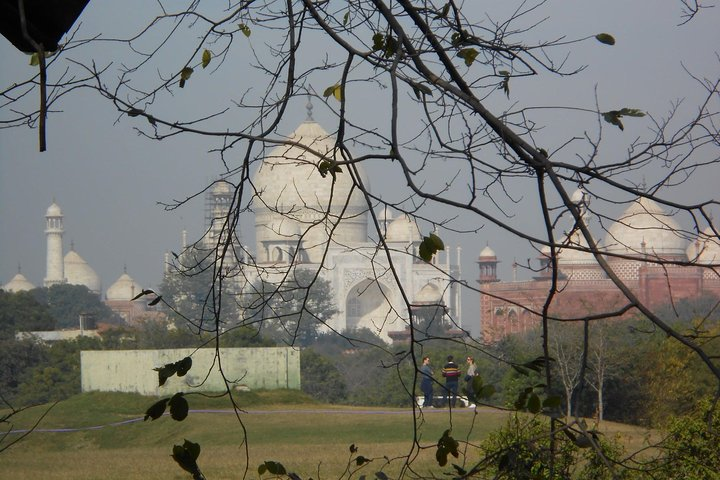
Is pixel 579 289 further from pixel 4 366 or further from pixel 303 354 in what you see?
pixel 4 366

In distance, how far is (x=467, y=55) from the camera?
1.71m

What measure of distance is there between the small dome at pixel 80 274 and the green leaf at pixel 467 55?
5672 cm

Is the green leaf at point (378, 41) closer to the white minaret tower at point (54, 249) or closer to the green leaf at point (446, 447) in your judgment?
the green leaf at point (446, 447)

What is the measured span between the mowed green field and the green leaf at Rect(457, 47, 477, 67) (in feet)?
16.7

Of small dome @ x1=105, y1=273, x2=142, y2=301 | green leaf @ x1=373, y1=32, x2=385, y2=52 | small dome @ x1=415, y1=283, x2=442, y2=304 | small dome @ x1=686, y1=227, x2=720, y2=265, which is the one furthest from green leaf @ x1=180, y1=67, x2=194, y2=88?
small dome @ x1=105, y1=273, x2=142, y2=301

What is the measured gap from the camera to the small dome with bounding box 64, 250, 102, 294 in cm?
5712

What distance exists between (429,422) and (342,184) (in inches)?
1380

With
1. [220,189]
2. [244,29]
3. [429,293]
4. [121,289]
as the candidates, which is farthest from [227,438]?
[121,289]

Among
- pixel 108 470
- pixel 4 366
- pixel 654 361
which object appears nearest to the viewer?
pixel 108 470

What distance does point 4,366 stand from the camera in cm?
1870

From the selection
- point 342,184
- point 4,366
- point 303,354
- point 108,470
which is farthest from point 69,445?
point 342,184

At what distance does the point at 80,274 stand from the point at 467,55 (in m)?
57.1

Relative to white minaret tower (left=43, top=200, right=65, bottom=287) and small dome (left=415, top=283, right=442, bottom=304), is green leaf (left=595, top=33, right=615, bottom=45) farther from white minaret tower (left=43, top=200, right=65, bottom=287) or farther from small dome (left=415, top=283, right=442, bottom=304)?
white minaret tower (left=43, top=200, right=65, bottom=287)

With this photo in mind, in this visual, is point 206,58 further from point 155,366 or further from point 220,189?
point 220,189
